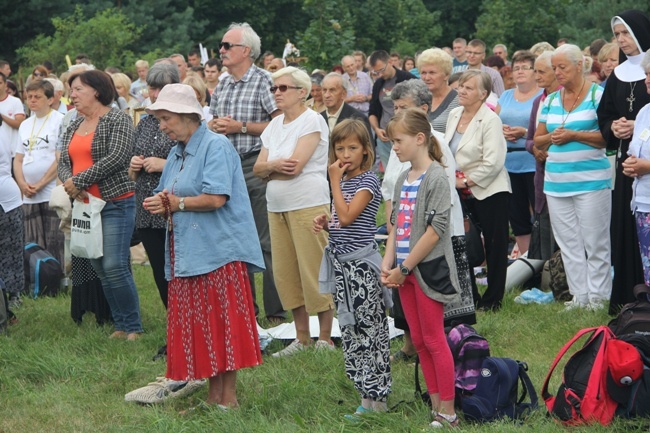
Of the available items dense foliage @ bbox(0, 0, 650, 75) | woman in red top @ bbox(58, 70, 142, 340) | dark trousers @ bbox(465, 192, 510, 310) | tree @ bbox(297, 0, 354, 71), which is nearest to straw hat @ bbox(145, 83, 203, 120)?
woman in red top @ bbox(58, 70, 142, 340)

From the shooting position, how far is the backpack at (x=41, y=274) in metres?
10.3

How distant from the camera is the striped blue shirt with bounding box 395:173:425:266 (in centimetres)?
564

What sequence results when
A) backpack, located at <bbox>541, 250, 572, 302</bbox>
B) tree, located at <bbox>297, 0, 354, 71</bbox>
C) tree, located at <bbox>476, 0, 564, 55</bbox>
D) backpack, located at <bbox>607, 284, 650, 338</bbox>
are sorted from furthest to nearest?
tree, located at <bbox>476, 0, 564, 55</bbox>
tree, located at <bbox>297, 0, 354, 71</bbox>
backpack, located at <bbox>541, 250, 572, 302</bbox>
backpack, located at <bbox>607, 284, 650, 338</bbox>

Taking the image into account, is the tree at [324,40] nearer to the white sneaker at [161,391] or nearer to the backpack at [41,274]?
the backpack at [41,274]

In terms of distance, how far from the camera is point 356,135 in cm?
617

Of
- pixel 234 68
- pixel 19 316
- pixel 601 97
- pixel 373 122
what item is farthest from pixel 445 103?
pixel 373 122

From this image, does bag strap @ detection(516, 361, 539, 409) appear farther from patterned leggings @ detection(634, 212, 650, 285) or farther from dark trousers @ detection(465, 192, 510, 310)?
dark trousers @ detection(465, 192, 510, 310)

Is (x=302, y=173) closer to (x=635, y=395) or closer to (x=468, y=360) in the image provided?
(x=468, y=360)

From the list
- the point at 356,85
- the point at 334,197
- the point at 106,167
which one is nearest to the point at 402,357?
the point at 334,197

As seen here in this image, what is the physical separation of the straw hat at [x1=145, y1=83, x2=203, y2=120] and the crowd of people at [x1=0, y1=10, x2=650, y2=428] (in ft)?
0.04

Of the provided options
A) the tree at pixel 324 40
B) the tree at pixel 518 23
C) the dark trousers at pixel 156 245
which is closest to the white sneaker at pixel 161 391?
the dark trousers at pixel 156 245

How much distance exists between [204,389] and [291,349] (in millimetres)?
889

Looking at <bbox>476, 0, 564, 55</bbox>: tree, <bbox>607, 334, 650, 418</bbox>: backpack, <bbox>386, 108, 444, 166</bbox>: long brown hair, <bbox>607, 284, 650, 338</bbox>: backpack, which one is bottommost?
<bbox>607, 334, 650, 418</bbox>: backpack

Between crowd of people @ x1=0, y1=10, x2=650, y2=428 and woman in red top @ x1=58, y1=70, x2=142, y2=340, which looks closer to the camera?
crowd of people @ x1=0, y1=10, x2=650, y2=428
